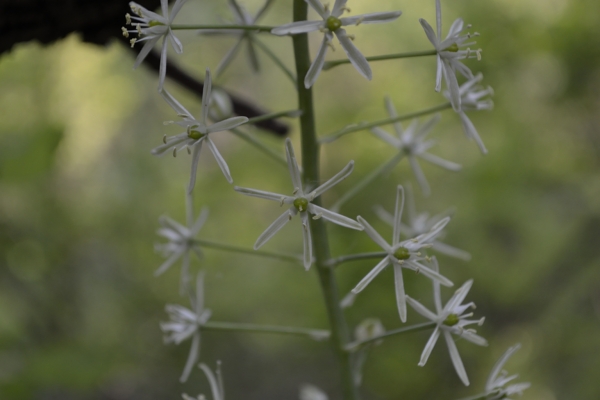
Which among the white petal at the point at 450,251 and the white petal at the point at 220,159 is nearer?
the white petal at the point at 220,159

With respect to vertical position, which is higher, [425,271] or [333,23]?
[333,23]

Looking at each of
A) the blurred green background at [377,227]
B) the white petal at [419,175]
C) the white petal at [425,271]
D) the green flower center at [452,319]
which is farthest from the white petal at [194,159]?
the blurred green background at [377,227]

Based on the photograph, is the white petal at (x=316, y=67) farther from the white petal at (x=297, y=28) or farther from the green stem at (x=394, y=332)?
the green stem at (x=394, y=332)

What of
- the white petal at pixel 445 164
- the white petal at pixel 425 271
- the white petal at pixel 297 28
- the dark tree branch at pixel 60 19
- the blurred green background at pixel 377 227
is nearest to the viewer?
the white petal at pixel 297 28

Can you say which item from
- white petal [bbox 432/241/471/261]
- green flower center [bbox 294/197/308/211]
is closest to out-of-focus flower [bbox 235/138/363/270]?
green flower center [bbox 294/197/308/211]

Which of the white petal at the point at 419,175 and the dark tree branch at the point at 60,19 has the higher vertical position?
the dark tree branch at the point at 60,19

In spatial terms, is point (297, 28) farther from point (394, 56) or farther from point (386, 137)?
point (386, 137)

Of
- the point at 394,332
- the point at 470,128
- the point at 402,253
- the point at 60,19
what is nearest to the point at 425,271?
the point at 402,253
